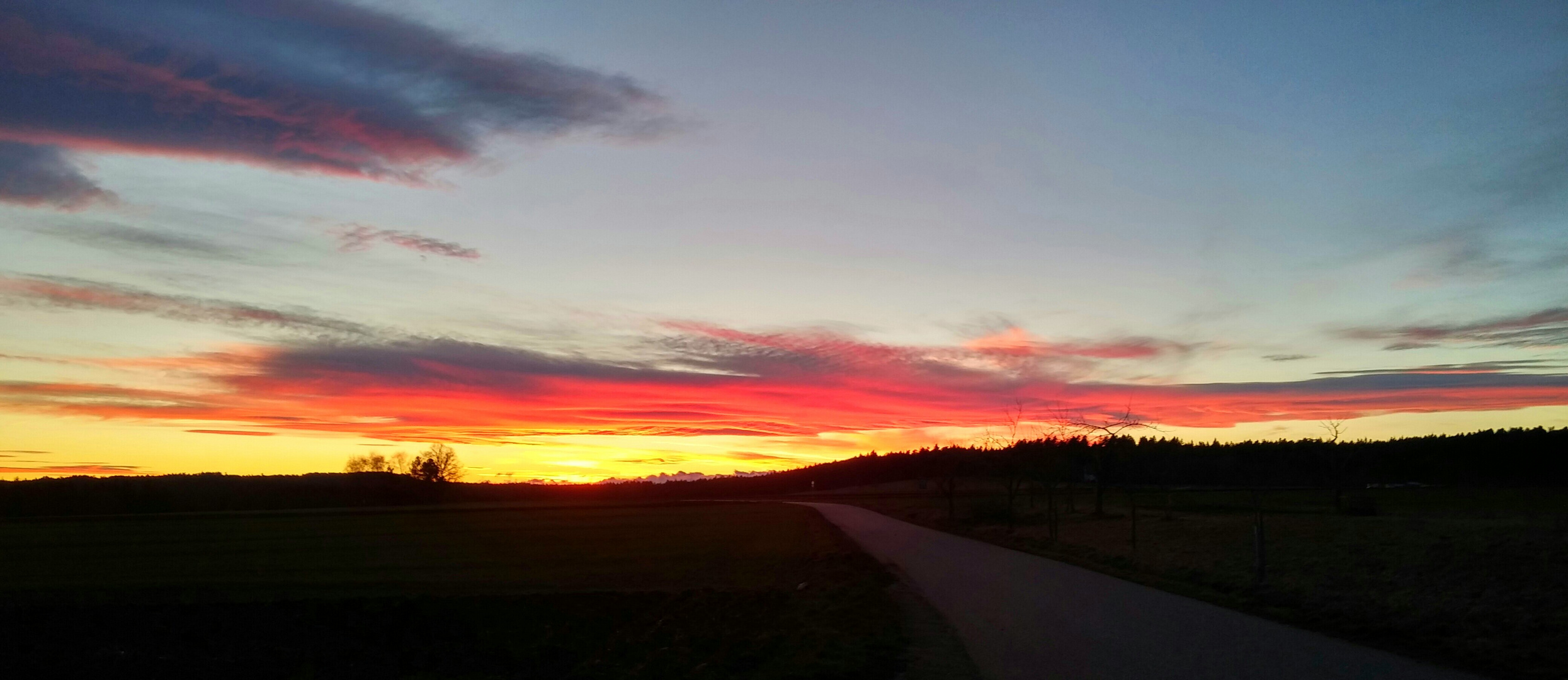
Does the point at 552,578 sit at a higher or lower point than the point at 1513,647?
lower

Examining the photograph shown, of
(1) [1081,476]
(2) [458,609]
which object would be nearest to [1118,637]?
(2) [458,609]

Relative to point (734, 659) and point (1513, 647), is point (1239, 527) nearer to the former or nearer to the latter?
point (1513, 647)

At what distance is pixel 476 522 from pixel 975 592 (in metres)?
48.9

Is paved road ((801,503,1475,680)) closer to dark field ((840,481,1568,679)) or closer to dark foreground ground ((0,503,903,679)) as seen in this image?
dark field ((840,481,1568,679))

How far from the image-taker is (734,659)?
1133 cm

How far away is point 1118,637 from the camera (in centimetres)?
1081

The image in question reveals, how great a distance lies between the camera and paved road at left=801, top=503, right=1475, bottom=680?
8.92m

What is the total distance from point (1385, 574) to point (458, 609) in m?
18.2

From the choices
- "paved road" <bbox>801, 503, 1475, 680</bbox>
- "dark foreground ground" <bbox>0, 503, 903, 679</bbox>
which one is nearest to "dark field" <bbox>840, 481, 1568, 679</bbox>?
"paved road" <bbox>801, 503, 1475, 680</bbox>

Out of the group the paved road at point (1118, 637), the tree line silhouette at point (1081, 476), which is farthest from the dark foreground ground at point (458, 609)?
the tree line silhouette at point (1081, 476)

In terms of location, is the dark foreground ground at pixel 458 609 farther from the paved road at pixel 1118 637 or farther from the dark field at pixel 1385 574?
the dark field at pixel 1385 574

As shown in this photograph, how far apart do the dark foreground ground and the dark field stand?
5920 millimetres

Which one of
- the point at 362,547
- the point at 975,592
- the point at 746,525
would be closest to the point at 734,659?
the point at 975,592

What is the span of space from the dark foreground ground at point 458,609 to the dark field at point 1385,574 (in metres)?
5.92
